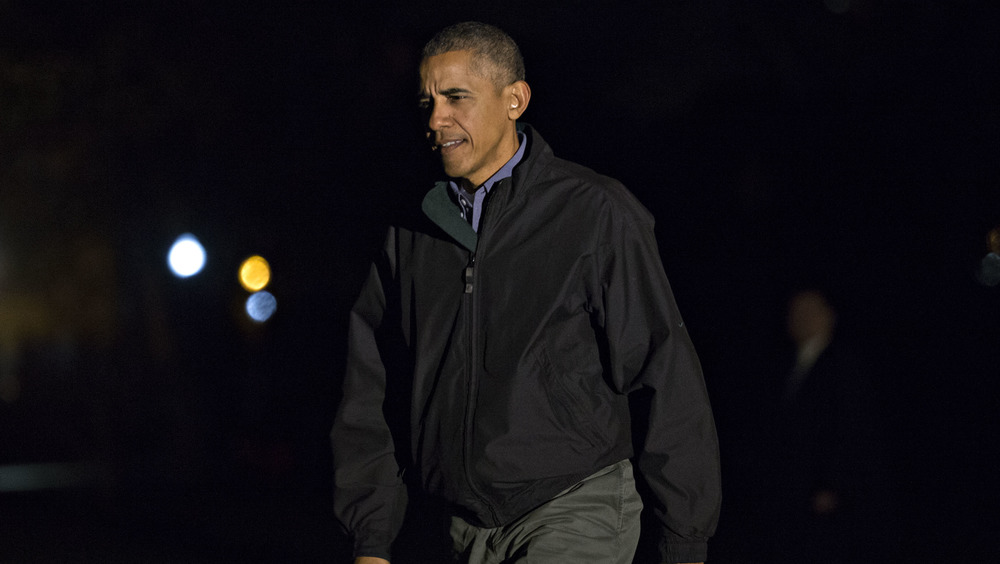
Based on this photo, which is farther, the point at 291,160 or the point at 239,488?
the point at 239,488

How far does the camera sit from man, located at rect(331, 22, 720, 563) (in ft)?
7.34

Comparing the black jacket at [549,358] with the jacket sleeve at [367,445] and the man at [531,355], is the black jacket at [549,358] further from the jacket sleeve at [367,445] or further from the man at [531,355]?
the jacket sleeve at [367,445]

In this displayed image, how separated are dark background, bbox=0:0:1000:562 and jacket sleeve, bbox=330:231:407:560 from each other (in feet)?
1.00

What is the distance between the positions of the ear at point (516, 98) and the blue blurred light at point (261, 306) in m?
9.78

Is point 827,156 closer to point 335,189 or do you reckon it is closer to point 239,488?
point 335,189

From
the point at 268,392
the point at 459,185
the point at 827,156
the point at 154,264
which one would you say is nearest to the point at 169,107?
the point at 154,264

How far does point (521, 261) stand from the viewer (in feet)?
7.70

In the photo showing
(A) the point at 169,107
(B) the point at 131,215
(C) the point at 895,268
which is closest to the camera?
(C) the point at 895,268

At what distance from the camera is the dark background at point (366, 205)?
251 inches

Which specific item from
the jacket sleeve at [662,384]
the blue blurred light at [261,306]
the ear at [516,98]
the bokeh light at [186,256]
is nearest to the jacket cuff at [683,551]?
the jacket sleeve at [662,384]

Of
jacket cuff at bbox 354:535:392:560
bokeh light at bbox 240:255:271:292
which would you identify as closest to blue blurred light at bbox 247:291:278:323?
bokeh light at bbox 240:255:271:292

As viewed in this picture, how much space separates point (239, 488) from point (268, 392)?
1641mm

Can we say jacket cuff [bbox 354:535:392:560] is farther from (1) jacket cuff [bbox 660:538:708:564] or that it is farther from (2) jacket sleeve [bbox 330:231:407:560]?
(1) jacket cuff [bbox 660:538:708:564]

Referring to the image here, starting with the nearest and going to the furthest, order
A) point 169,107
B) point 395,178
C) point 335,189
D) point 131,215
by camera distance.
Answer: point 395,178
point 335,189
point 169,107
point 131,215
